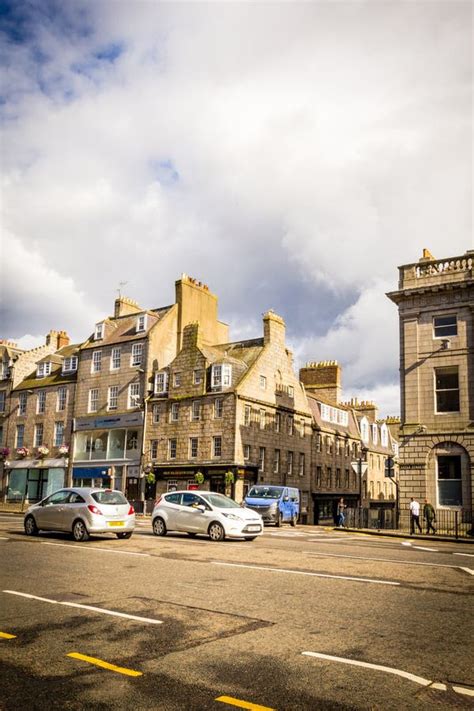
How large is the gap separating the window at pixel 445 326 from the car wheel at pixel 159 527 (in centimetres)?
A: 1700

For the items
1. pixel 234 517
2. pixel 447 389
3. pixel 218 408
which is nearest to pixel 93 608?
pixel 234 517

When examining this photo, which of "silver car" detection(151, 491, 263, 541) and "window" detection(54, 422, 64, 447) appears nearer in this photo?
"silver car" detection(151, 491, 263, 541)

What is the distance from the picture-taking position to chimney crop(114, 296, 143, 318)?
52.8 m

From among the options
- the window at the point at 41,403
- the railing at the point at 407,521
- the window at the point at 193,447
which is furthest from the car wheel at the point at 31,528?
the window at the point at 41,403

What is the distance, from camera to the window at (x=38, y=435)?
2082 inches

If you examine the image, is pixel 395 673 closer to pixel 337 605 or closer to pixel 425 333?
pixel 337 605

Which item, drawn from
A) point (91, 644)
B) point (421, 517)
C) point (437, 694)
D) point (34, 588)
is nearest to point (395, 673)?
point (437, 694)

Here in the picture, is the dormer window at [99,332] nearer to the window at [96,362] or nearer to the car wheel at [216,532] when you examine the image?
the window at [96,362]

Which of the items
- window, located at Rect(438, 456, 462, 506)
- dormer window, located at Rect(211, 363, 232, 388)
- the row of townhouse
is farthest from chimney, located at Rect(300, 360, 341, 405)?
window, located at Rect(438, 456, 462, 506)

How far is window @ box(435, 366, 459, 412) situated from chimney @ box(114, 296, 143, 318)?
29472 millimetres

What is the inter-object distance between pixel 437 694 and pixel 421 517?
25074mm

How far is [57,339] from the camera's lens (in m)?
60.0

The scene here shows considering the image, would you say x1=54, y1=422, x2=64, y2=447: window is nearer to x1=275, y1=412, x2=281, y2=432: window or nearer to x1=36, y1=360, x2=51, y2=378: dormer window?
x1=36, y1=360, x2=51, y2=378: dormer window

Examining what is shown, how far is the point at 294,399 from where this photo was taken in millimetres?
48906
